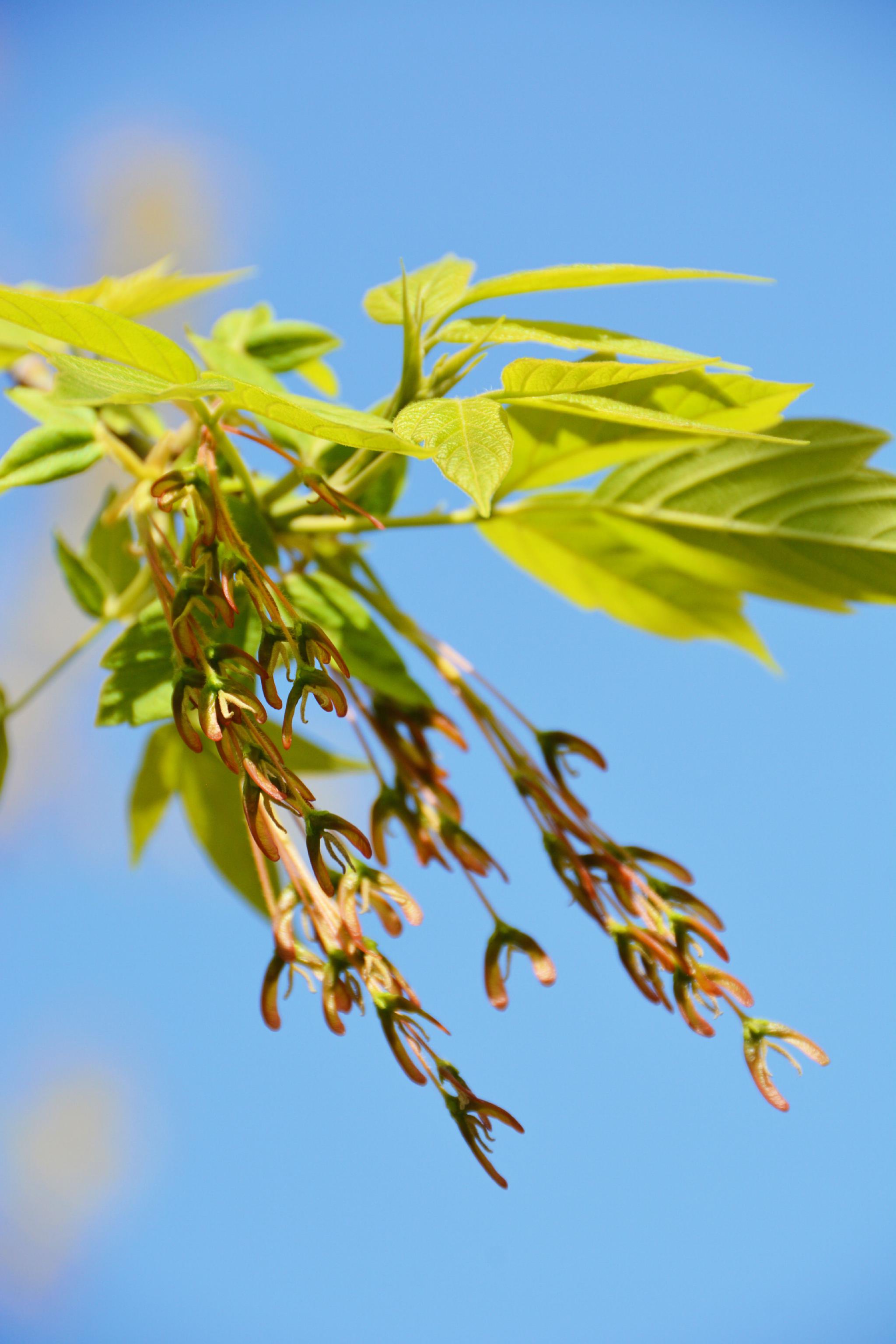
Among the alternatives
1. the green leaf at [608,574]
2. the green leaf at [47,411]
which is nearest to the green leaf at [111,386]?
the green leaf at [47,411]

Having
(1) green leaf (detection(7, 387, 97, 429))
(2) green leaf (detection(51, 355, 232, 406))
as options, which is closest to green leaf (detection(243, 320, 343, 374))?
(1) green leaf (detection(7, 387, 97, 429))

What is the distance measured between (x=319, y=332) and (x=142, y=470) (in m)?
0.19

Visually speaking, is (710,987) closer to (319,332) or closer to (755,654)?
(755,654)

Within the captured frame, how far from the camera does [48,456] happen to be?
53 cm

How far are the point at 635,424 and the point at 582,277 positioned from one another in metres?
0.07

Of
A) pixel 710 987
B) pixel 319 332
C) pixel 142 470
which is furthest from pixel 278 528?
pixel 710 987

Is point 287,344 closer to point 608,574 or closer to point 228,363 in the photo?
point 228,363

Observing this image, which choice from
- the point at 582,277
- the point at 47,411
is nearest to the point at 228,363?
the point at 47,411

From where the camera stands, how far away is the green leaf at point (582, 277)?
45 centimetres

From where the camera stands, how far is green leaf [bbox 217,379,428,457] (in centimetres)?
36

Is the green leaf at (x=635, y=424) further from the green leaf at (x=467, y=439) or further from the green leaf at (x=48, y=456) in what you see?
the green leaf at (x=48, y=456)

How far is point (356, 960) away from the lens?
0.44 metres

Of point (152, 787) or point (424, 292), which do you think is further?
point (152, 787)

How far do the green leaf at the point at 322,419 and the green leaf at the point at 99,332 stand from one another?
63 millimetres
